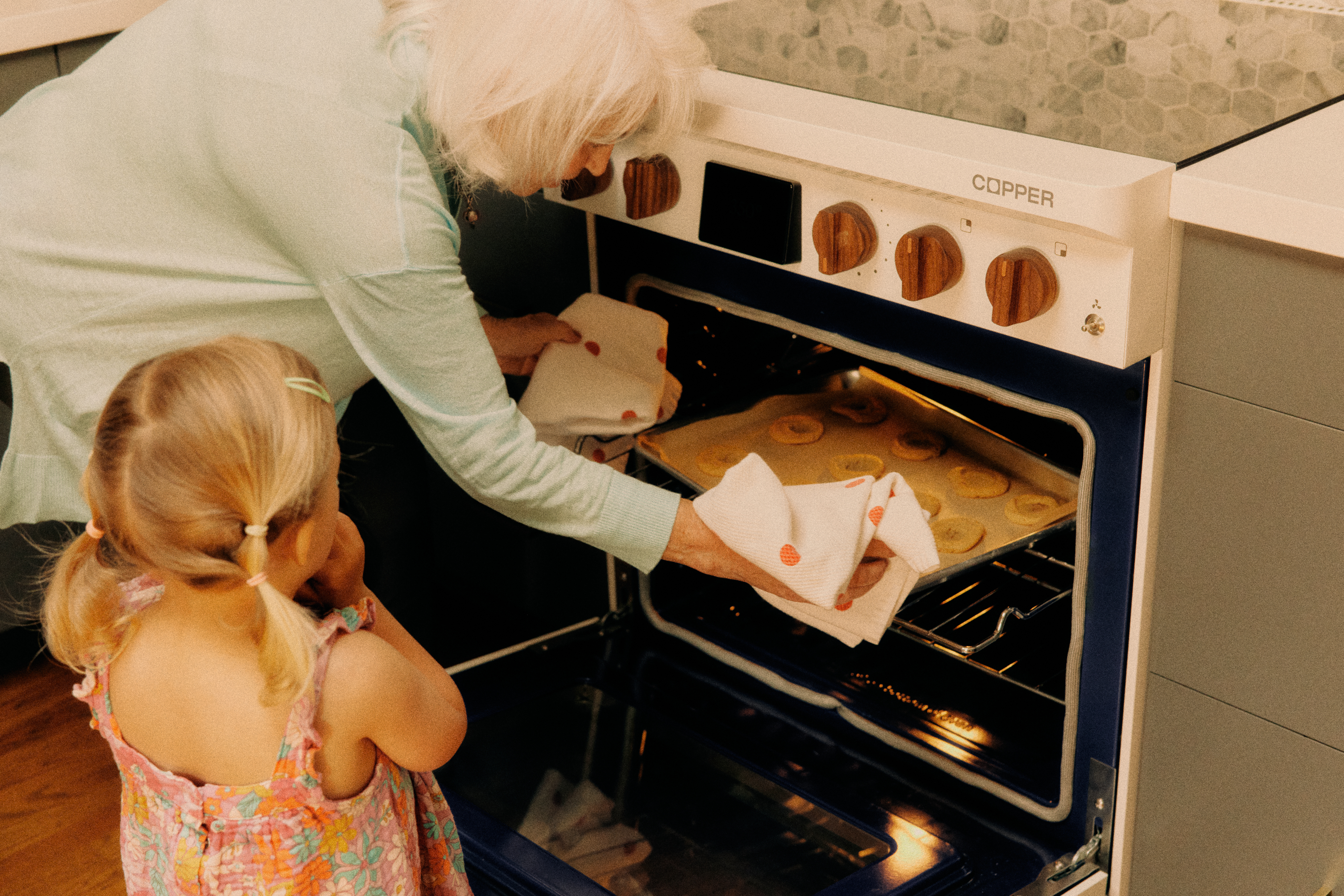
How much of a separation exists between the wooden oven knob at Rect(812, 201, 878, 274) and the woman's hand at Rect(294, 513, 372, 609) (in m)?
0.47

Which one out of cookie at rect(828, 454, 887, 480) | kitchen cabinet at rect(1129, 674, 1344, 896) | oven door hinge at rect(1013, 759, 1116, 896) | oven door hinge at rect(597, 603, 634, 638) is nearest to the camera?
kitchen cabinet at rect(1129, 674, 1344, 896)

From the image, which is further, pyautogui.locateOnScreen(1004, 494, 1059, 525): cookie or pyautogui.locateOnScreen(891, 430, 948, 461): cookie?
pyautogui.locateOnScreen(891, 430, 948, 461): cookie

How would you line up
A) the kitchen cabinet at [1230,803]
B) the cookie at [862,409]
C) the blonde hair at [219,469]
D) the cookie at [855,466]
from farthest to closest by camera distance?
the cookie at [862,409] < the cookie at [855,466] < the kitchen cabinet at [1230,803] < the blonde hair at [219,469]

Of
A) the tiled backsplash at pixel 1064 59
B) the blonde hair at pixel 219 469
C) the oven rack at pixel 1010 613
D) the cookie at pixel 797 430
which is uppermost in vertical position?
the tiled backsplash at pixel 1064 59

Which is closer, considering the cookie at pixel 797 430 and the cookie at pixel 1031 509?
the cookie at pixel 1031 509

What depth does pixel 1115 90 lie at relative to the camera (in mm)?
1191

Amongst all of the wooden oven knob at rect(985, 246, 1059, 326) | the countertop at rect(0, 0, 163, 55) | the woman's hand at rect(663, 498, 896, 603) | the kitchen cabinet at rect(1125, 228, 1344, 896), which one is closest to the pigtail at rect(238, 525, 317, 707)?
the woman's hand at rect(663, 498, 896, 603)

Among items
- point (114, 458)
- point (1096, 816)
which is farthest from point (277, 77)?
point (1096, 816)

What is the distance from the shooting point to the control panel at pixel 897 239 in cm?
103

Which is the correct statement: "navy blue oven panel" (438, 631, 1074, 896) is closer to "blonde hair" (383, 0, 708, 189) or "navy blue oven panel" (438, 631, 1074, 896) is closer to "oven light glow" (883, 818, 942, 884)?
"oven light glow" (883, 818, 942, 884)

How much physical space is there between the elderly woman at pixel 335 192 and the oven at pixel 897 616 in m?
0.18

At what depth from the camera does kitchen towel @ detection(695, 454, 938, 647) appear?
114 cm

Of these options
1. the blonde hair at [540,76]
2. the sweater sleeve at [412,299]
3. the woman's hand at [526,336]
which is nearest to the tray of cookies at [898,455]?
the woman's hand at [526,336]

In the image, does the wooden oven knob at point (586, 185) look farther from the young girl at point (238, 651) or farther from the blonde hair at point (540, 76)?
the young girl at point (238, 651)
